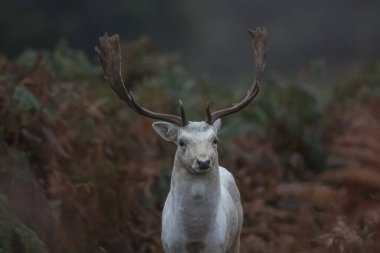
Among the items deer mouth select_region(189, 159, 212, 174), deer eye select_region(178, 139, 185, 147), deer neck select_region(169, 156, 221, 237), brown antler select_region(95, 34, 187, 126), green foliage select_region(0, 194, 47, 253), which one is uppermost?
brown antler select_region(95, 34, 187, 126)

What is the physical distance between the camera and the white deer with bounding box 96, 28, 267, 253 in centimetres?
906

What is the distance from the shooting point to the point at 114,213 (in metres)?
11.4

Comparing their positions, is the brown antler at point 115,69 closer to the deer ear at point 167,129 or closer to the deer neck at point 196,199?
the deer ear at point 167,129

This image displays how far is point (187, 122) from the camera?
9.26 meters

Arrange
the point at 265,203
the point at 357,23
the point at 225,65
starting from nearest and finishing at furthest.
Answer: the point at 265,203 → the point at 225,65 → the point at 357,23

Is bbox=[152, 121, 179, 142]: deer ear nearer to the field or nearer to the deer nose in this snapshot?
the deer nose

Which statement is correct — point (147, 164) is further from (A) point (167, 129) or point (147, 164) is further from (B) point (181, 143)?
(B) point (181, 143)

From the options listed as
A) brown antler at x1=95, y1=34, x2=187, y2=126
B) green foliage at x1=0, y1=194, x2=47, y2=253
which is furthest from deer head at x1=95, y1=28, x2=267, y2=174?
green foliage at x1=0, y1=194, x2=47, y2=253

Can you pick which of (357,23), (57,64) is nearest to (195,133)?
(57,64)

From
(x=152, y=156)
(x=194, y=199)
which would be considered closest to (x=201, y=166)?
(x=194, y=199)

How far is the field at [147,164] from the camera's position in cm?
1077

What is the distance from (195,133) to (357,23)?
2572 centimetres

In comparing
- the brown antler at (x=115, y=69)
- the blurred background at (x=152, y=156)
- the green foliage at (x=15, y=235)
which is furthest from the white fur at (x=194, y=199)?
the blurred background at (x=152, y=156)

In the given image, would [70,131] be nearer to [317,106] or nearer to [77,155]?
[77,155]
